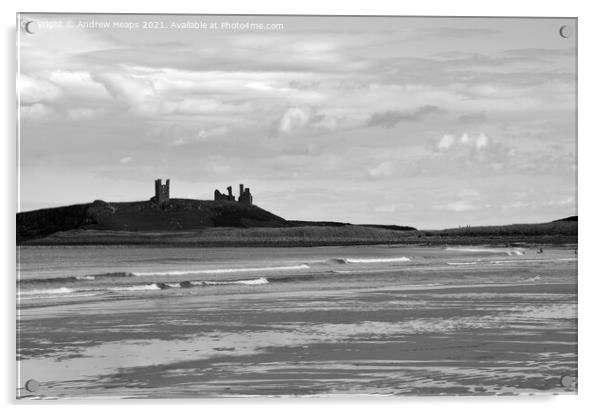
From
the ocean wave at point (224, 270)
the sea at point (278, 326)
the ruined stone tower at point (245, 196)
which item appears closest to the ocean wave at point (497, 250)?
the sea at point (278, 326)

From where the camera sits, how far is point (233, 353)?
22.2 ft

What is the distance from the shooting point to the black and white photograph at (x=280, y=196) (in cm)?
673

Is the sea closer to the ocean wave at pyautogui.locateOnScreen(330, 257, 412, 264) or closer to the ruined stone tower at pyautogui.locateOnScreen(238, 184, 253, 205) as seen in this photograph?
the ocean wave at pyautogui.locateOnScreen(330, 257, 412, 264)

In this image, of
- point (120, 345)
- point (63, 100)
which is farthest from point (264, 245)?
point (63, 100)

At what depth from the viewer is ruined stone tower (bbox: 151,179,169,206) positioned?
6867mm

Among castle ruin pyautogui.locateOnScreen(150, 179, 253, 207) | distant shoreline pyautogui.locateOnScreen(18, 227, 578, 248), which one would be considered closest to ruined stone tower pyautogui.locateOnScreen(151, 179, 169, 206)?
castle ruin pyautogui.locateOnScreen(150, 179, 253, 207)

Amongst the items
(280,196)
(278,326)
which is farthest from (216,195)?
(278,326)

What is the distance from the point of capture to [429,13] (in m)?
6.83

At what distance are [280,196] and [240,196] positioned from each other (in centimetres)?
27

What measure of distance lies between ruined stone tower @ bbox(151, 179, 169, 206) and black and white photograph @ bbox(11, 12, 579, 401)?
0.6 inches

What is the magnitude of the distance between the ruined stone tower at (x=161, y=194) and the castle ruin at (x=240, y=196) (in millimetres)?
319

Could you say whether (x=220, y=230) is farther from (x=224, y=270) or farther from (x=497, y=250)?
(x=497, y=250)

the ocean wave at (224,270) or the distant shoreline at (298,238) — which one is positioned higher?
the distant shoreline at (298,238)

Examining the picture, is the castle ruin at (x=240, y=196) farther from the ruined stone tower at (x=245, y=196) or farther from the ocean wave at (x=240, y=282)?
Answer: the ocean wave at (x=240, y=282)
